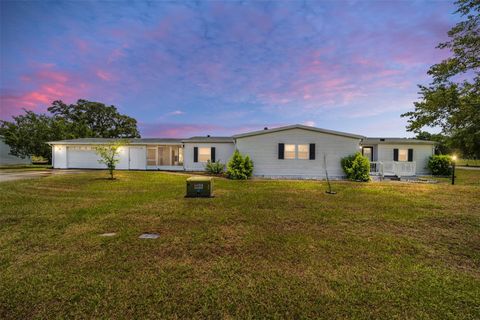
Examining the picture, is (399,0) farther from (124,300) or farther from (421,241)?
(124,300)

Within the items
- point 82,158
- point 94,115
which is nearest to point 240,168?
point 82,158

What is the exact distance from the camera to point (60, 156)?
2012 cm

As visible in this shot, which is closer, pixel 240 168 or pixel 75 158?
pixel 240 168

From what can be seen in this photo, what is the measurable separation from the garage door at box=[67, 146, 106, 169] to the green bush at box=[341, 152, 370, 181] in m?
22.5

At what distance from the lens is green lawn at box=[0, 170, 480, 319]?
2.33 metres

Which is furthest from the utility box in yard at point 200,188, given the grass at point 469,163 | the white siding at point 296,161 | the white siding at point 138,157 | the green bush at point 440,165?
the grass at point 469,163

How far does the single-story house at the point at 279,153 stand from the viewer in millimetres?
14352

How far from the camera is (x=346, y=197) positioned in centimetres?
864

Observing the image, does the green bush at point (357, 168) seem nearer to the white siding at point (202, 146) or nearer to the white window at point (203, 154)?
the white siding at point (202, 146)

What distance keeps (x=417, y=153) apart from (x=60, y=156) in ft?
113

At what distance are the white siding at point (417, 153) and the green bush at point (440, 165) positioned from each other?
0.49 meters

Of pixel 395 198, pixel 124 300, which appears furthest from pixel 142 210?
pixel 395 198

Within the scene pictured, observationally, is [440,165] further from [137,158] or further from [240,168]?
[137,158]

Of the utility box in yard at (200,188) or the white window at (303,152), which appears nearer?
the utility box in yard at (200,188)
